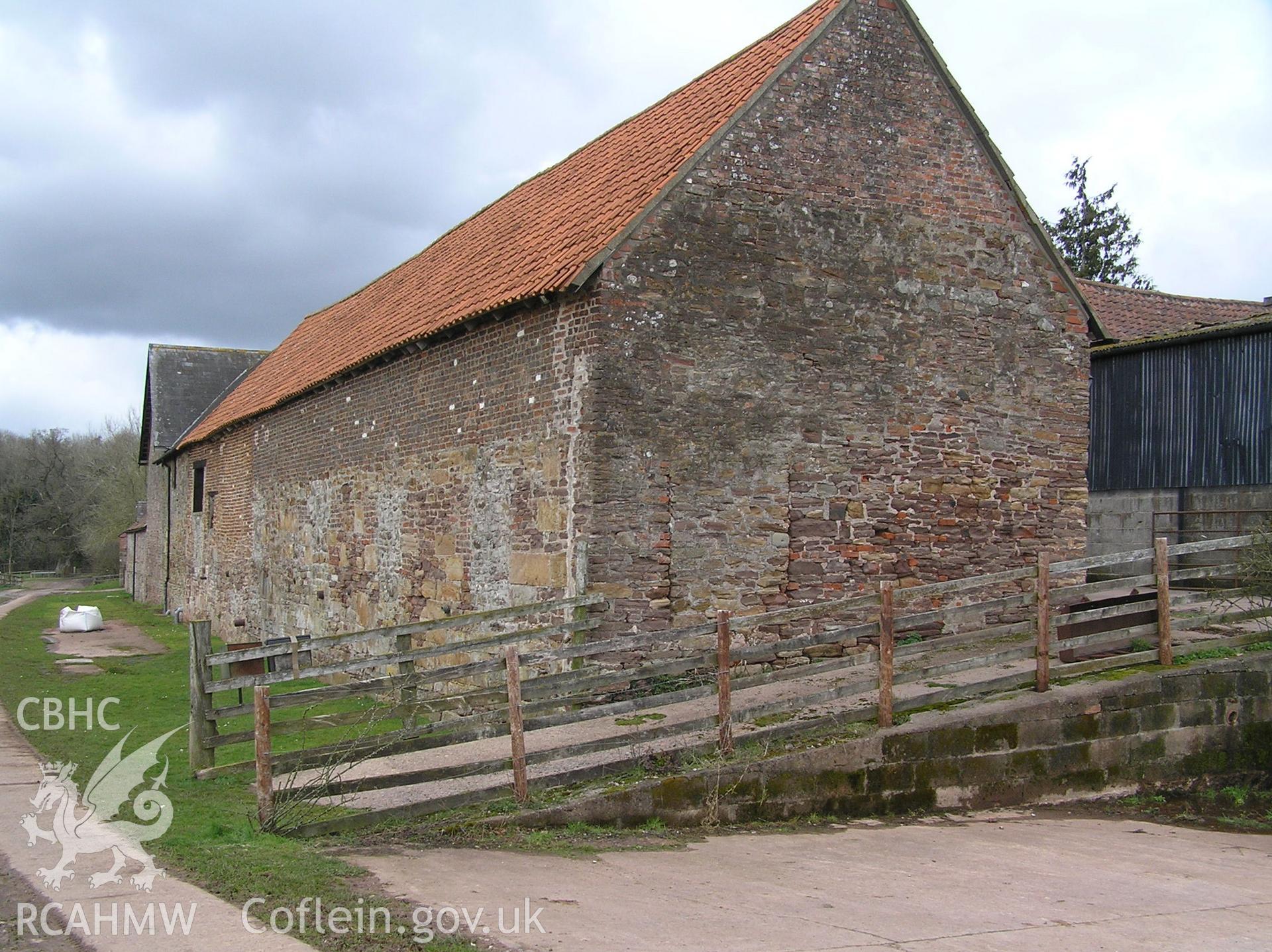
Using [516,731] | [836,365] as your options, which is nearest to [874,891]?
[516,731]

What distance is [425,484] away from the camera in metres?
14.0

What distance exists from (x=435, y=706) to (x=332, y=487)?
8.20 metres

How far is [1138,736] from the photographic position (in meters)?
9.68

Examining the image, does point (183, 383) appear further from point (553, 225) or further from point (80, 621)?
point (553, 225)

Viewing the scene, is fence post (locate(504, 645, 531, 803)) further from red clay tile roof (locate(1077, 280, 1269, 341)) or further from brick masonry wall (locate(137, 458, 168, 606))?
brick masonry wall (locate(137, 458, 168, 606))

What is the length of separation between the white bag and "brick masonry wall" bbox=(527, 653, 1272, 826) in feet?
75.5

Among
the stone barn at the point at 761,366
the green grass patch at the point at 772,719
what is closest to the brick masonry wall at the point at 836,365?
the stone barn at the point at 761,366

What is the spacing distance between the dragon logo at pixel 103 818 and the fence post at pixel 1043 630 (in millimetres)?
7273

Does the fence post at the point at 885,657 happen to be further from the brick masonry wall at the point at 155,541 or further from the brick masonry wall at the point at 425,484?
the brick masonry wall at the point at 155,541

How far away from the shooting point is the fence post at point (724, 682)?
8.30 meters

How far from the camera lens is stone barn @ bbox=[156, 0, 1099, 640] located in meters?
10.9

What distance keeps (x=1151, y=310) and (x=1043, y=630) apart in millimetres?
15674

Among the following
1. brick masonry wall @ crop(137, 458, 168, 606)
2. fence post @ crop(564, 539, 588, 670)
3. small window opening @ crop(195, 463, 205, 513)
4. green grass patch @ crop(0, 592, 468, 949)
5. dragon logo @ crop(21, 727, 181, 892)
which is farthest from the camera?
brick masonry wall @ crop(137, 458, 168, 606)

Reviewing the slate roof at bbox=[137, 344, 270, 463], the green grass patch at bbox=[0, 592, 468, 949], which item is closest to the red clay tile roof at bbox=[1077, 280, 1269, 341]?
the green grass patch at bbox=[0, 592, 468, 949]
